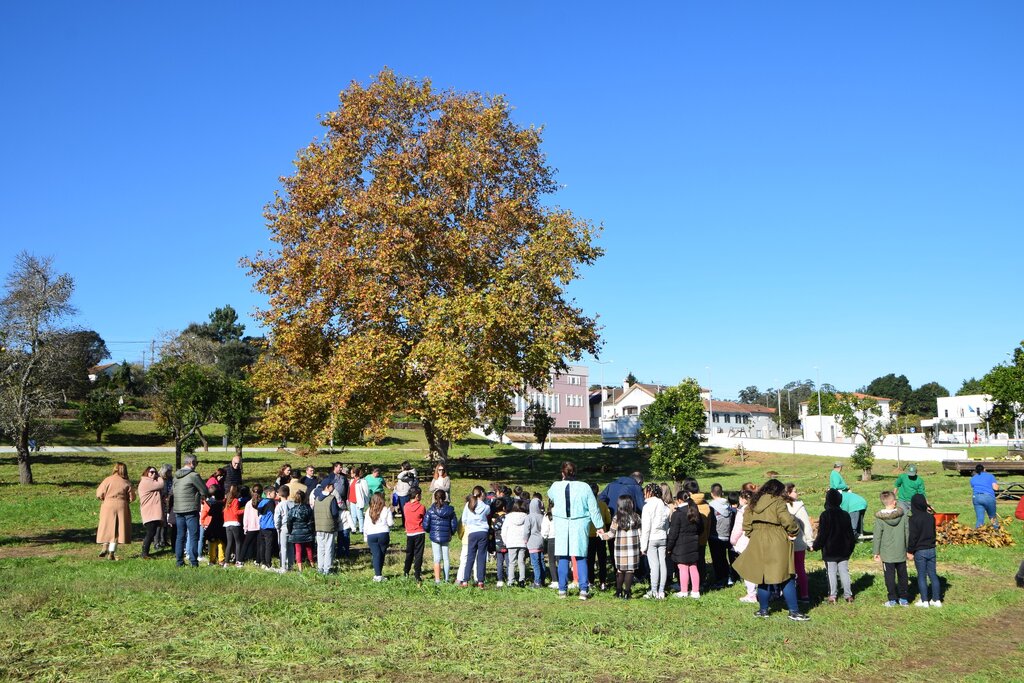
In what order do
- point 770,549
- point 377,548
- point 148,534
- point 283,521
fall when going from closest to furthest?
point 770,549 → point 377,548 → point 283,521 → point 148,534

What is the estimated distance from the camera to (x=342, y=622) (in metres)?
10.7

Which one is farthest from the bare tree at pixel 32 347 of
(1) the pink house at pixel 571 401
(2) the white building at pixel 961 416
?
(2) the white building at pixel 961 416

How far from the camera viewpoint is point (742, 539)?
13117 mm

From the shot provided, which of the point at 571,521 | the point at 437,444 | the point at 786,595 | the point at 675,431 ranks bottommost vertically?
the point at 786,595

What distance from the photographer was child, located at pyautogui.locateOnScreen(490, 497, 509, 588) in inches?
562

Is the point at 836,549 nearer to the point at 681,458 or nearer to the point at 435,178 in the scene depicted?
the point at 435,178

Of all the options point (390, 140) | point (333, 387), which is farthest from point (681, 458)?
point (390, 140)

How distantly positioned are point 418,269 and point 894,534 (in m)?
25.2

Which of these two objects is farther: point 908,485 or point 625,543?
point 908,485

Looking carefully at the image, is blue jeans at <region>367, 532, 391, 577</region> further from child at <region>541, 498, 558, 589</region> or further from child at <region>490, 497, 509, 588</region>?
child at <region>541, 498, 558, 589</region>

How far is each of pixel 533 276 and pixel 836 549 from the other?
22.0m

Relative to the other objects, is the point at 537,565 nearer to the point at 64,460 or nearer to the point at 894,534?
the point at 894,534

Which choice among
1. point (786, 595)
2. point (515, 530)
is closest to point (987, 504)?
point (786, 595)

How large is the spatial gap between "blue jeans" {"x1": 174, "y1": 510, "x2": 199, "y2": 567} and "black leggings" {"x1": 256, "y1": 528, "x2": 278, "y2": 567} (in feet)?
3.62
